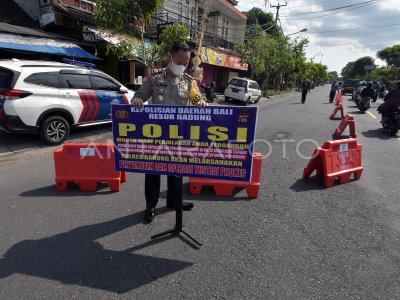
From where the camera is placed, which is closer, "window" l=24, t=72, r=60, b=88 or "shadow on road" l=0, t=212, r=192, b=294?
"shadow on road" l=0, t=212, r=192, b=294

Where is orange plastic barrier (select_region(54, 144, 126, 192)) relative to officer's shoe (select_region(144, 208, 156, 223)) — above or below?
above

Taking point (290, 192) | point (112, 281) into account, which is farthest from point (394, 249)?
point (112, 281)

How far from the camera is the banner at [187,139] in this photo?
106 inches

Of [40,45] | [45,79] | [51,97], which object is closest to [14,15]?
[40,45]

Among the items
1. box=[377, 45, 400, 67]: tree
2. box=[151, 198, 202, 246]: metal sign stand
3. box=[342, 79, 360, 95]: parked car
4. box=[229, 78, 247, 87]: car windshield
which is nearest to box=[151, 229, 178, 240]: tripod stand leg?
box=[151, 198, 202, 246]: metal sign stand

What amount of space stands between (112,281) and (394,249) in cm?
300

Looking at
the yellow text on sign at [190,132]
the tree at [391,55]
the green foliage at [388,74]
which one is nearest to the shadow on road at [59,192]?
the yellow text on sign at [190,132]

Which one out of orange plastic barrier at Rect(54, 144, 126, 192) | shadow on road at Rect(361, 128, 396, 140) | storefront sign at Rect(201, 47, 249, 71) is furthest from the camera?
storefront sign at Rect(201, 47, 249, 71)

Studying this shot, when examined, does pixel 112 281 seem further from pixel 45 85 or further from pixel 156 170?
pixel 45 85

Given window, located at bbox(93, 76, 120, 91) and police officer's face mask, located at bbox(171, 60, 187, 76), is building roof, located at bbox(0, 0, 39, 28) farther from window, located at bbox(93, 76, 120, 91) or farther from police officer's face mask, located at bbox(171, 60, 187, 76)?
police officer's face mask, located at bbox(171, 60, 187, 76)

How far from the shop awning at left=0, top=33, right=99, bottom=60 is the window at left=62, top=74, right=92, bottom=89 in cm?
402

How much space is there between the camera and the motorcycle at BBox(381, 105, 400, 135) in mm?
8859

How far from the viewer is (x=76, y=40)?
12133 millimetres

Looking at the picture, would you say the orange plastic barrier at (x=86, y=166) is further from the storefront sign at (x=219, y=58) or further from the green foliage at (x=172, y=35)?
the storefront sign at (x=219, y=58)
